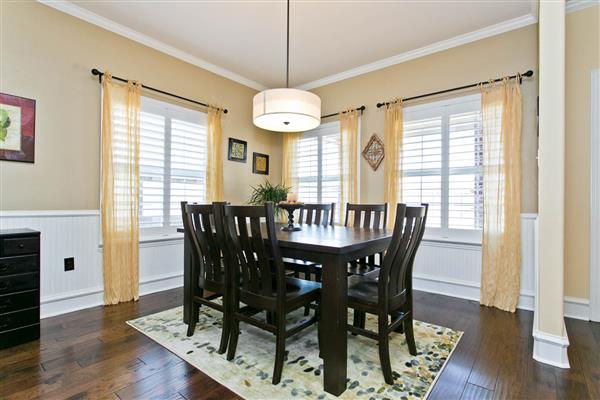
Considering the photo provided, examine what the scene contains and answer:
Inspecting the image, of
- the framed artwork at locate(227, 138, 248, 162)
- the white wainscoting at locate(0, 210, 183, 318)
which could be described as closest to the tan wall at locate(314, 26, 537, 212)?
the framed artwork at locate(227, 138, 248, 162)

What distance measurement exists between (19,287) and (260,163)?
3.20 metres

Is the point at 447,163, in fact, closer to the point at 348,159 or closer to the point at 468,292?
the point at 348,159

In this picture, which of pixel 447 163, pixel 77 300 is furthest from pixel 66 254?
pixel 447 163

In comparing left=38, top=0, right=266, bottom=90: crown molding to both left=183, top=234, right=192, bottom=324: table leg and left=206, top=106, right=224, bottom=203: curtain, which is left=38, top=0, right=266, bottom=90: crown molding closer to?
left=206, top=106, right=224, bottom=203: curtain

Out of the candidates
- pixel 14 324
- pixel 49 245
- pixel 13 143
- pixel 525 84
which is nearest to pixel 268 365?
pixel 14 324

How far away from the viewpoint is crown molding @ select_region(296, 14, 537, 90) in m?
3.03

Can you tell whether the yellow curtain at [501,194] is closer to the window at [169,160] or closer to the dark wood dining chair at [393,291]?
the dark wood dining chair at [393,291]

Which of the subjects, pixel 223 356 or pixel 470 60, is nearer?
pixel 223 356

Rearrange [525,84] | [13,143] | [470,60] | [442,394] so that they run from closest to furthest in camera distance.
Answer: [442,394] → [13,143] → [525,84] → [470,60]

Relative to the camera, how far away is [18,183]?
2582 millimetres

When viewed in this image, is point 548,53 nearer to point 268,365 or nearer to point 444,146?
point 444,146

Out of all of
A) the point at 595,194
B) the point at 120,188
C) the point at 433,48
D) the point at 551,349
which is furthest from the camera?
the point at 433,48

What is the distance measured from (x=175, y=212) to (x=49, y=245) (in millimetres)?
A: 1269

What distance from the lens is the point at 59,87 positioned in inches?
111
